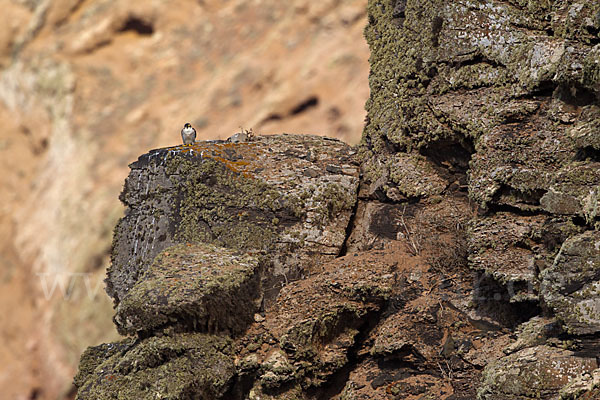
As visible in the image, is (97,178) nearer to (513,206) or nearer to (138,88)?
(138,88)

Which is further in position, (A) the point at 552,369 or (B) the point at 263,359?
(B) the point at 263,359

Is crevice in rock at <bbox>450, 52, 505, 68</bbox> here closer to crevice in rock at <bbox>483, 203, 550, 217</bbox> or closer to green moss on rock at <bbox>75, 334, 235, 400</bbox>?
crevice in rock at <bbox>483, 203, 550, 217</bbox>

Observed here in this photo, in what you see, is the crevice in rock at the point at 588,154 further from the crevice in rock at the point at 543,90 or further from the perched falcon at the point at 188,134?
Answer: the perched falcon at the point at 188,134

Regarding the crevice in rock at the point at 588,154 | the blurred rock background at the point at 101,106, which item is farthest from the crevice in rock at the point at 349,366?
the blurred rock background at the point at 101,106

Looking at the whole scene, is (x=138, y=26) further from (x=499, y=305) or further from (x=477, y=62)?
(x=499, y=305)

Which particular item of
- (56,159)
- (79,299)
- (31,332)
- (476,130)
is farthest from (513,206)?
(56,159)

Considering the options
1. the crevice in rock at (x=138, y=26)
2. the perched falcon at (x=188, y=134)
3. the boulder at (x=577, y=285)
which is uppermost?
the crevice in rock at (x=138, y=26)

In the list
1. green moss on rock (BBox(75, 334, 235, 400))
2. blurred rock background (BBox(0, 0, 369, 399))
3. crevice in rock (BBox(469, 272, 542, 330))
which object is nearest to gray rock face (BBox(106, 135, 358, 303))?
green moss on rock (BBox(75, 334, 235, 400))
